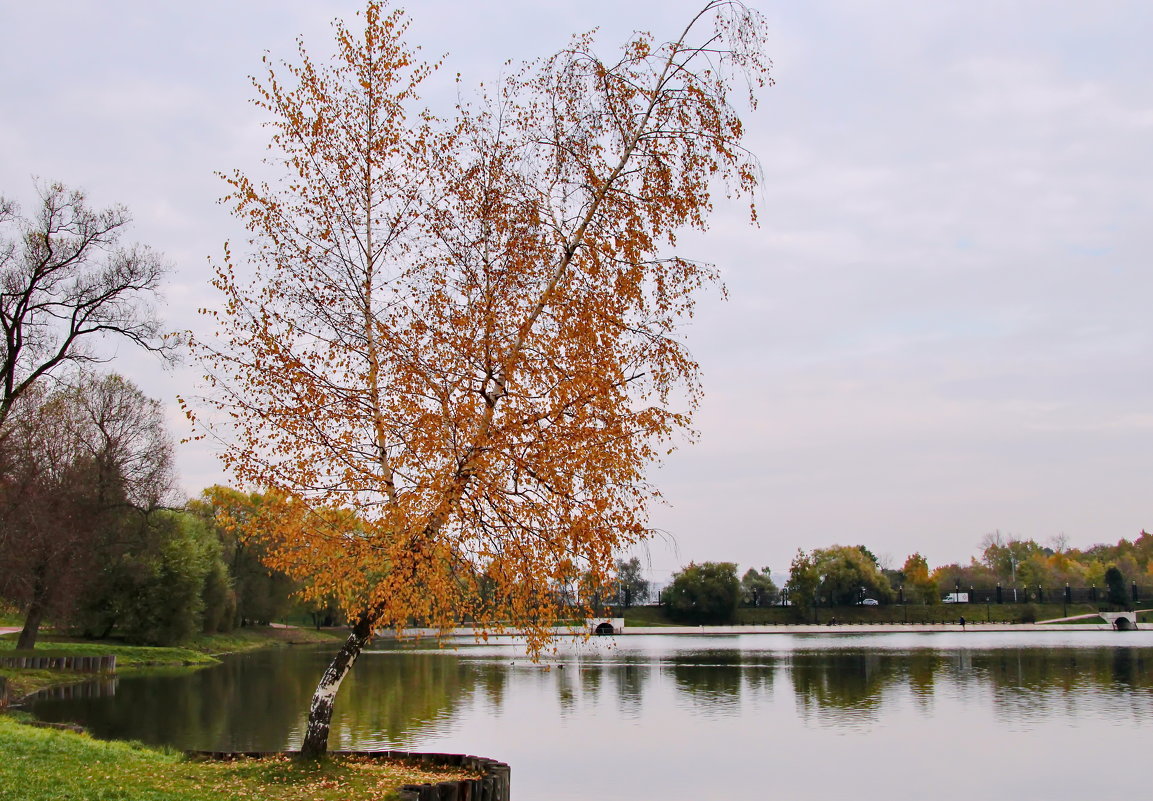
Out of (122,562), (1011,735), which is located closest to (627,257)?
(1011,735)

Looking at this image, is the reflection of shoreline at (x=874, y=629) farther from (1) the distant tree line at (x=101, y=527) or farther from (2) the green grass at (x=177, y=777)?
(2) the green grass at (x=177, y=777)

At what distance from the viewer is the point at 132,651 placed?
49.9 meters

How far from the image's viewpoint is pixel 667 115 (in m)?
14.7

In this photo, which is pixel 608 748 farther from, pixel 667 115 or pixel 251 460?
pixel 667 115

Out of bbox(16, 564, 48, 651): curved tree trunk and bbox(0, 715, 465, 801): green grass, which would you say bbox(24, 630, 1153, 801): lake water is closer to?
bbox(16, 564, 48, 651): curved tree trunk

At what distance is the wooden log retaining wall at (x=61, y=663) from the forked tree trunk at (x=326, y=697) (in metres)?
28.3

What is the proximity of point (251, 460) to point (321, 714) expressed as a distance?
3.82 meters

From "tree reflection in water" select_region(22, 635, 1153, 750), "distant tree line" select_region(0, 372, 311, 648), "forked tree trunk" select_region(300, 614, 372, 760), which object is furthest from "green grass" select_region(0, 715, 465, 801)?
"distant tree line" select_region(0, 372, 311, 648)

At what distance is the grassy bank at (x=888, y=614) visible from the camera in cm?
11250

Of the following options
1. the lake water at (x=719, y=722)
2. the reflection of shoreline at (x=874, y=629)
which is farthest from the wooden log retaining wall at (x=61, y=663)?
the reflection of shoreline at (x=874, y=629)

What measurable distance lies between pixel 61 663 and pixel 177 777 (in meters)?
31.7

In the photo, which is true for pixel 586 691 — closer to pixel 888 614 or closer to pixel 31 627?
pixel 31 627

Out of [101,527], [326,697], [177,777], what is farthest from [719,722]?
[101,527]

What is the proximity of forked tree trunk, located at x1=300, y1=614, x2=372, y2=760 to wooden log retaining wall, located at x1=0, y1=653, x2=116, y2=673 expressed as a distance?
1113 inches
